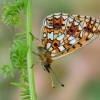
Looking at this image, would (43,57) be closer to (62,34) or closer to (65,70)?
(62,34)

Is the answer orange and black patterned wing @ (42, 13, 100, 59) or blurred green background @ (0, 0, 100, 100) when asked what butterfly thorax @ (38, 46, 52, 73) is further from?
blurred green background @ (0, 0, 100, 100)

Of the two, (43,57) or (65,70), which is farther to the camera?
(65,70)

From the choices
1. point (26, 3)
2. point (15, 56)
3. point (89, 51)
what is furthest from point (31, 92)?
point (89, 51)

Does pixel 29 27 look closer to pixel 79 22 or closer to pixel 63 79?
pixel 79 22

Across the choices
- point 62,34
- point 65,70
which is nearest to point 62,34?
point 62,34

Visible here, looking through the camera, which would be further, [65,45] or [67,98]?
[67,98]

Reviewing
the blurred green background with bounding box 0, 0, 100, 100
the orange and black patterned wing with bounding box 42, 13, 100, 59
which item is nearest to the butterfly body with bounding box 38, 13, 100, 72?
the orange and black patterned wing with bounding box 42, 13, 100, 59

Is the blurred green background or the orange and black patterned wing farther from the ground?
the orange and black patterned wing
